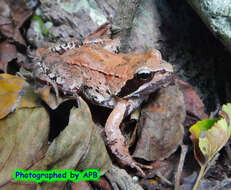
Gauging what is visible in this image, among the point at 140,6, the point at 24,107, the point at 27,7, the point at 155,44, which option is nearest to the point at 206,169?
the point at 155,44

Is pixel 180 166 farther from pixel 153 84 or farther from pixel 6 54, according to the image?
pixel 6 54

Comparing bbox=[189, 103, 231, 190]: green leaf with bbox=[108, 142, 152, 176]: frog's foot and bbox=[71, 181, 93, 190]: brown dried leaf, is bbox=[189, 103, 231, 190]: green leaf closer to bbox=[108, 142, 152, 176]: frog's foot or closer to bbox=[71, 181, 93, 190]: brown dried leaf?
bbox=[108, 142, 152, 176]: frog's foot

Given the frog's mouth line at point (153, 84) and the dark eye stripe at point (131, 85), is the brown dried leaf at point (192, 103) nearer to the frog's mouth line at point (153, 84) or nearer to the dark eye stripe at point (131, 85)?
the frog's mouth line at point (153, 84)

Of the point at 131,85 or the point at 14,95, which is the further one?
the point at 131,85

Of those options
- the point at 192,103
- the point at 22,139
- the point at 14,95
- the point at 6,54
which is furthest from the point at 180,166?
the point at 6,54

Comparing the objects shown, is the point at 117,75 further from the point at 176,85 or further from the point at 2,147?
the point at 2,147

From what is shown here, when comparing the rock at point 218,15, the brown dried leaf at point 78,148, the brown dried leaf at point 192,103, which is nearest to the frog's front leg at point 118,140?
the brown dried leaf at point 78,148
